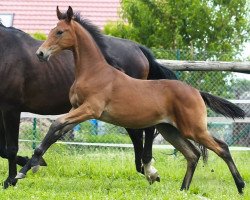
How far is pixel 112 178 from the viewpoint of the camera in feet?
35.2

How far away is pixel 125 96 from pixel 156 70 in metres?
1.95

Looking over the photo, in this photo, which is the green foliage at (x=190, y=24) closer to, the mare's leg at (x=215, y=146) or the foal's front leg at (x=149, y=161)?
the foal's front leg at (x=149, y=161)

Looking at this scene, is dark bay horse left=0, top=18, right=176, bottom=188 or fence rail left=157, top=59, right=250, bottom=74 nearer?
dark bay horse left=0, top=18, right=176, bottom=188

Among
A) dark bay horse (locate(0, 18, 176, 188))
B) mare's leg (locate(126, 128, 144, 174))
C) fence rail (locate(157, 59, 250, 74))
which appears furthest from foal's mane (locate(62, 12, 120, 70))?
fence rail (locate(157, 59, 250, 74))

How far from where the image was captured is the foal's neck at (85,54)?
8914mm

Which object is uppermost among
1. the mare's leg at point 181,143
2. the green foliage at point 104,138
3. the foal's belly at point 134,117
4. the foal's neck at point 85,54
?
the foal's neck at point 85,54

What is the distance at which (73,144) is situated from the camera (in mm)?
14469

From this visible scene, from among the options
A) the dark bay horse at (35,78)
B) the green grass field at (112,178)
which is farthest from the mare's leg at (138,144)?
the green grass field at (112,178)

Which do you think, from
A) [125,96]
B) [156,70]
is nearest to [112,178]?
[156,70]

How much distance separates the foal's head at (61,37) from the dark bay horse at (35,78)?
334 mm

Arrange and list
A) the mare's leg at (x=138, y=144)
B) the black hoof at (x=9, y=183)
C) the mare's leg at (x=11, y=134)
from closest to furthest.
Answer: the black hoof at (x=9, y=183)
the mare's leg at (x=11, y=134)
the mare's leg at (x=138, y=144)

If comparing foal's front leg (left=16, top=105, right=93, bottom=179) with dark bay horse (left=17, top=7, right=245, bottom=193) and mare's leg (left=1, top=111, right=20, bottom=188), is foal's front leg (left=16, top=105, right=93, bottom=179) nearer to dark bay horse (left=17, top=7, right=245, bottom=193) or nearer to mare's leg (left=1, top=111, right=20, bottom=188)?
dark bay horse (left=17, top=7, right=245, bottom=193)

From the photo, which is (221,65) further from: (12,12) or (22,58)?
(12,12)

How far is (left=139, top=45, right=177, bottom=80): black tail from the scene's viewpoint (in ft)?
34.6
